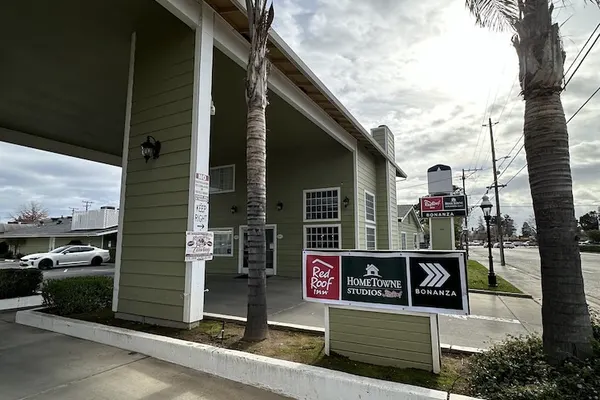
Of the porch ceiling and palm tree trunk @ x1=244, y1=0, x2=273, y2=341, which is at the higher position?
the porch ceiling

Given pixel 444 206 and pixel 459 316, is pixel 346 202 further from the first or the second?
pixel 459 316

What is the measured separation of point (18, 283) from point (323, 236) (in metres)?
8.06

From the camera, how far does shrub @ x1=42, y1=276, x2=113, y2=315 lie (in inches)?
214

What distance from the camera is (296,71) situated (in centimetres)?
715

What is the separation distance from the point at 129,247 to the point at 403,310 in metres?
4.23

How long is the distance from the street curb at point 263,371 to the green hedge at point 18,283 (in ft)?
13.1

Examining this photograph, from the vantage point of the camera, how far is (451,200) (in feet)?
39.8

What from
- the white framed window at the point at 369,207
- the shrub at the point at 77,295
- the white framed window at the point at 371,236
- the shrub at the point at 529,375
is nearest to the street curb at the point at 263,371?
the shrub at the point at 529,375

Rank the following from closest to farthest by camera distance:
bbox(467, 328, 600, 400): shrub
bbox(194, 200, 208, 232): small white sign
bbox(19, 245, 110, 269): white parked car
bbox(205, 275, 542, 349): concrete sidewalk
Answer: bbox(467, 328, 600, 400): shrub, bbox(194, 200, 208, 232): small white sign, bbox(205, 275, 542, 349): concrete sidewalk, bbox(19, 245, 110, 269): white parked car

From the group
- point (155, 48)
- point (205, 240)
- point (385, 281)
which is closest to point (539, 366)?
point (385, 281)

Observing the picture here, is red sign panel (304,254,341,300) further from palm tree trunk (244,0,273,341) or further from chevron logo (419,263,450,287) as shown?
chevron logo (419,263,450,287)

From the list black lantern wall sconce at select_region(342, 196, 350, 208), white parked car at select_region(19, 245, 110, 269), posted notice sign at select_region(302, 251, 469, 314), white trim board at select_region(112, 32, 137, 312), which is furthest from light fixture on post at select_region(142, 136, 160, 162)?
white parked car at select_region(19, 245, 110, 269)

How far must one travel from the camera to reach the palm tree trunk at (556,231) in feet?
9.16

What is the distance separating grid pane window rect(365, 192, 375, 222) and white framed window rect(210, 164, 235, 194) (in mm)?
5084
